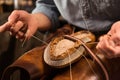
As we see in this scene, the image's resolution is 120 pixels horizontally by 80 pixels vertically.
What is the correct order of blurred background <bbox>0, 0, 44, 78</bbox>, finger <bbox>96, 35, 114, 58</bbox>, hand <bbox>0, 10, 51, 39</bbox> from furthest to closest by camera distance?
blurred background <bbox>0, 0, 44, 78</bbox> → hand <bbox>0, 10, 51, 39</bbox> → finger <bbox>96, 35, 114, 58</bbox>

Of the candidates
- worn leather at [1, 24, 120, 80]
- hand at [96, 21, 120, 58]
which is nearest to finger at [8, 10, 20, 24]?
worn leather at [1, 24, 120, 80]

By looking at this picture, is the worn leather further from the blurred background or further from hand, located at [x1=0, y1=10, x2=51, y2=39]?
the blurred background

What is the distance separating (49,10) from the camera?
1.00 metres

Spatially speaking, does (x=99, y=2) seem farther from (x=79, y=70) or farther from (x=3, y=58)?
(x=3, y=58)

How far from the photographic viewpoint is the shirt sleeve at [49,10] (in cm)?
99

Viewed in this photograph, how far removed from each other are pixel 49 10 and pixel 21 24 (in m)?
0.22

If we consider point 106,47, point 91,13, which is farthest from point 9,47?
point 106,47

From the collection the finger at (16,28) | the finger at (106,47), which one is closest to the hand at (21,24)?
the finger at (16,28)

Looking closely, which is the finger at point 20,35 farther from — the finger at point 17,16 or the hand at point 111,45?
the hand at point 111,45

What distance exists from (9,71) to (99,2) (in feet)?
1.02

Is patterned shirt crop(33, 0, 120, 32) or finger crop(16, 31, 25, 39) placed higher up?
patterned shirt crop(33, 0, 120, 32)

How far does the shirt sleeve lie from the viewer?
3.24 ft

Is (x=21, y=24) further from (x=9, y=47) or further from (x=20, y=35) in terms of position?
(x=9, y=47)

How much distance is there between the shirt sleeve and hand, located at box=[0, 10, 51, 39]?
83 mm
